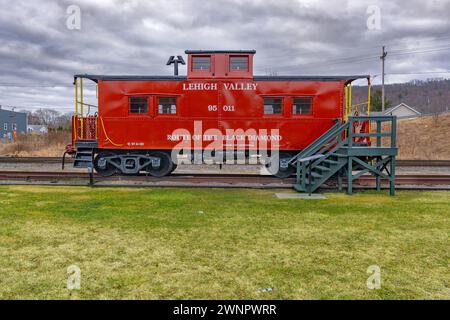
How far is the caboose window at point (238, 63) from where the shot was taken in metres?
12.3

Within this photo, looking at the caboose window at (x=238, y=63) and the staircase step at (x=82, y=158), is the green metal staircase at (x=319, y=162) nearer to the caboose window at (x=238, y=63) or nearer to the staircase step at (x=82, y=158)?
the caboose window at (x=238, y=63)

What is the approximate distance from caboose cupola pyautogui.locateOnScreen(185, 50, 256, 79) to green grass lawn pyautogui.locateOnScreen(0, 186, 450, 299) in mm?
5489

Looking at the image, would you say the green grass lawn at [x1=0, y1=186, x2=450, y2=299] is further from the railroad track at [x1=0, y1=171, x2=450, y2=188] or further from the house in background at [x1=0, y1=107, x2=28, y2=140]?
the house in background at [x1=0, y1=107, x2=28, y2=140]

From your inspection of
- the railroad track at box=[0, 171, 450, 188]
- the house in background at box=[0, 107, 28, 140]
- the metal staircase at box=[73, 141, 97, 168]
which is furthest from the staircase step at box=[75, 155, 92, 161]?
the house in background at box=[0, 107, 28, 140]

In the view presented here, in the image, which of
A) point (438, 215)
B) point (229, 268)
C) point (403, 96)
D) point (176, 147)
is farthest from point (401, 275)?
point (403, 96)

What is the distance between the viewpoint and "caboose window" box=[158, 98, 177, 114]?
1242cm

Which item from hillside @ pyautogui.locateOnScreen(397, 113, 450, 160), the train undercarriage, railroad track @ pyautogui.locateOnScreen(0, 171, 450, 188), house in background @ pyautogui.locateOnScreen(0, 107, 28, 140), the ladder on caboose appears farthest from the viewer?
house in background @ pyautogui.locateOnScreen(0, 107, 28, 140)

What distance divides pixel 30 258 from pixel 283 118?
9.45 meters

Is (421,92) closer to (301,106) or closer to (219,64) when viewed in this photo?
(301,106)

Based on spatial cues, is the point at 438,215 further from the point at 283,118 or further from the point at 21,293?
the point at 21,293

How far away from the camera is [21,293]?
3.56m

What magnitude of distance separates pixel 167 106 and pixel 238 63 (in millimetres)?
3003

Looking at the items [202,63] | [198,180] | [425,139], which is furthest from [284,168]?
[425,139]

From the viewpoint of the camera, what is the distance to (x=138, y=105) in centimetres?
1255
